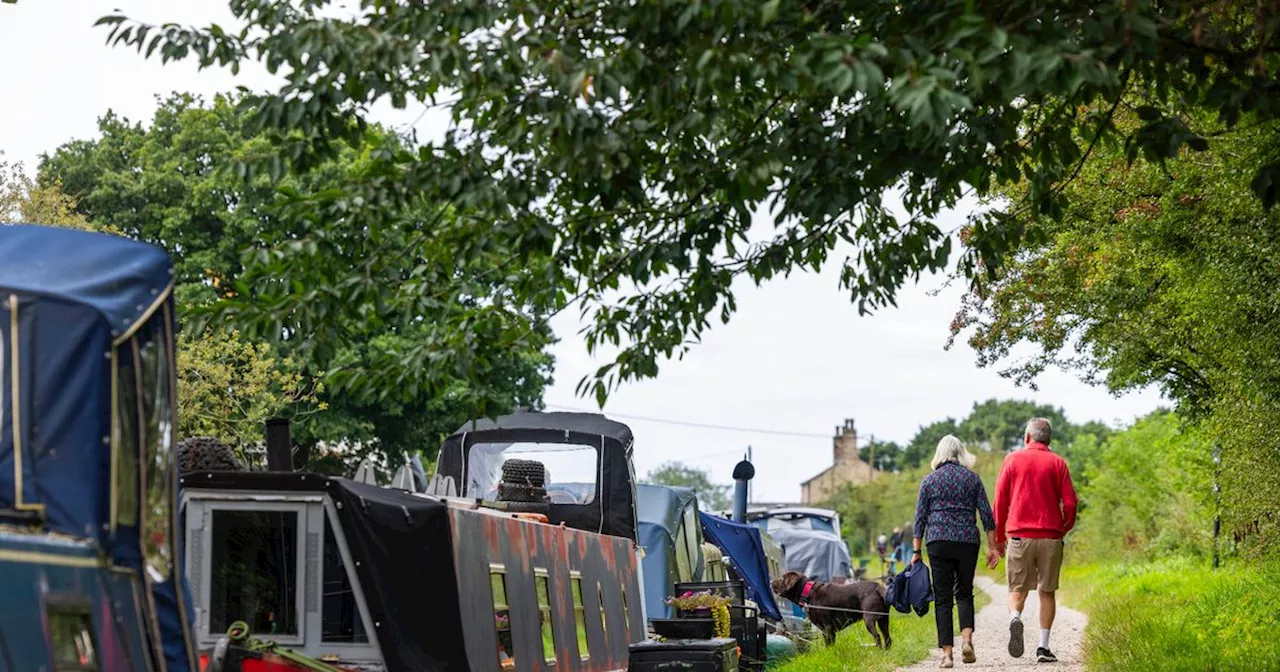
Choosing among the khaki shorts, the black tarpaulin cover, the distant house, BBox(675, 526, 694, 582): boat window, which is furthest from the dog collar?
the distant house

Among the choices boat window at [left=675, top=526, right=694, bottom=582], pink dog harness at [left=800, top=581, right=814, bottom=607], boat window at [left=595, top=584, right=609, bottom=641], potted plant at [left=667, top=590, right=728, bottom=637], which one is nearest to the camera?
boat window at [left=595, top=584, right=609, bottom=641]

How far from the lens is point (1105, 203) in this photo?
19.5 meters

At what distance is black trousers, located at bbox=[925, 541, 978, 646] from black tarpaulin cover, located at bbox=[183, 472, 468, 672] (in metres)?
4.75

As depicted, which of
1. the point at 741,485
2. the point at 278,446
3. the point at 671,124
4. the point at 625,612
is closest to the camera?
the point at 671,124

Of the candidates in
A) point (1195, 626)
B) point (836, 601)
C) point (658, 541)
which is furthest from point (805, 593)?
point (1195, 626)

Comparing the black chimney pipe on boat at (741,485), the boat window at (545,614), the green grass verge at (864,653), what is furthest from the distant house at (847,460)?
the boat window at (545,614)

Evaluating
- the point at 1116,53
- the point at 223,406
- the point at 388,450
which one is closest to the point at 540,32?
the point at 1116,53

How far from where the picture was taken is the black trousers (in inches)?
527

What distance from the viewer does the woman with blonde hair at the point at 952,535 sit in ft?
43.9

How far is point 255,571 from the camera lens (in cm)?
947

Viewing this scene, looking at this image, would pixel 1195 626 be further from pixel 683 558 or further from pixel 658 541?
pixel 683 558

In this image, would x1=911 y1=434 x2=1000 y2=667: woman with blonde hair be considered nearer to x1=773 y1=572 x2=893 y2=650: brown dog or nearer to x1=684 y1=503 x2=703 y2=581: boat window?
x1=773 y1=572 x2=893 y2=650: brown dog

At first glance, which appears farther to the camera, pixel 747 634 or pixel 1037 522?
pixel 747 634

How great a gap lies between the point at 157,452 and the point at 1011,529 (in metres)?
8.44
